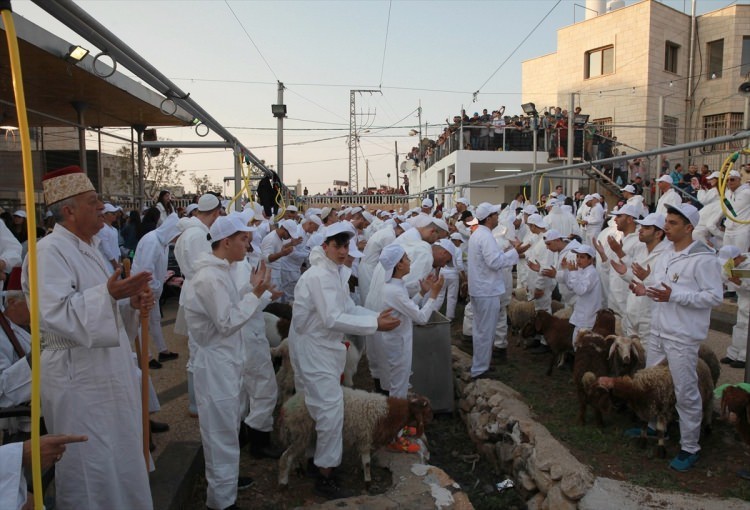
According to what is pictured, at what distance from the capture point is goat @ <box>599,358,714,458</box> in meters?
5.29

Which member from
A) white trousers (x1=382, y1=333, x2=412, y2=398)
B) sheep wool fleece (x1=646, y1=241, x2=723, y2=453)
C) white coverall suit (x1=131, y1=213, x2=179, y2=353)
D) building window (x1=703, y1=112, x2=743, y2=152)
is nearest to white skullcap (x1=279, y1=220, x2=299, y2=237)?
white coverall suit (x1=131, y1=213, x2=179, y2=353)

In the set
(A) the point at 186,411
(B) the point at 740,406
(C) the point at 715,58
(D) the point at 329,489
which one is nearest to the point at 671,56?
(C) the point at 715,58

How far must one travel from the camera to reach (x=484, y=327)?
25.4 ft

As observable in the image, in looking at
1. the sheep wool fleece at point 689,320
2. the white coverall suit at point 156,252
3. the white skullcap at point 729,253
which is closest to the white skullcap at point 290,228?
the white coverall suit at point 156,252

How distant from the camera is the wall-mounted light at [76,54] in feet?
22.4

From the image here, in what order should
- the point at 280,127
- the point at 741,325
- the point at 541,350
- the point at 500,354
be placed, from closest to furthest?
the point at 741,325 < the point at 500,354 < the point at 541,350 < the point at 280,127

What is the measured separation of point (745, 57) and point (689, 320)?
26.0 meters

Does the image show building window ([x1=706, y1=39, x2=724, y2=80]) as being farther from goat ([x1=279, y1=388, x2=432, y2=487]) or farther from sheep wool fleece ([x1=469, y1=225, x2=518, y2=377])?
goat ([x1=279, y1=388, x2=432, y2=487])

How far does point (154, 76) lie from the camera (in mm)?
4844

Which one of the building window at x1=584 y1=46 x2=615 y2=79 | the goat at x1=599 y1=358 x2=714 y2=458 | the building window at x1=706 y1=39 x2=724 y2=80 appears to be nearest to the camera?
the goat at x1=599 y1=358 x2=714 y2=458

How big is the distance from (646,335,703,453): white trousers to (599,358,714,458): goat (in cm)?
18

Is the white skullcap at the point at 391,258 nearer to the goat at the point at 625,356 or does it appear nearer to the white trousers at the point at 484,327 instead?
the white trousers at the point at 484,327

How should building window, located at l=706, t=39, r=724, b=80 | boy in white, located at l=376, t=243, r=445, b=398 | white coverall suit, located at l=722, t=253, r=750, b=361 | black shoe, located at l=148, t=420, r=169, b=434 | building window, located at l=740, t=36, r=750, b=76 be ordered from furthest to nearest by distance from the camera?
building window, located at l=706, t=39, r=724, b=80
building window, located at l=740, t=36, r=750, b=76
white coverall suit, located at l=722, t=253, r=750, b=361
boy in white, located at l=376, t=243, r=445, b=398
black shoe, located at l=148, t=420, r=169, b=434

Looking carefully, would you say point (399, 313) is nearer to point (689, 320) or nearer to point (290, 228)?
point (689, 320)
